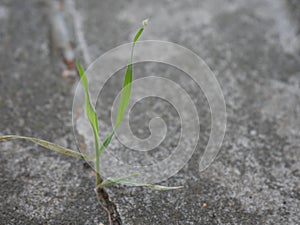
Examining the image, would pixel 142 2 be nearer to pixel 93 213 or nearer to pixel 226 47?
pixel 226 47

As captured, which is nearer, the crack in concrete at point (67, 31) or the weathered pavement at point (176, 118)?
the weathered pavement at point (176, 118)

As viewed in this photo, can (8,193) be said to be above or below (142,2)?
below

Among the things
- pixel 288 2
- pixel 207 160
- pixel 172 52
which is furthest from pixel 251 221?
pixel 288 2

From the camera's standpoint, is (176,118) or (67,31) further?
(67,31)

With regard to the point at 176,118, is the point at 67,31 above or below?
above

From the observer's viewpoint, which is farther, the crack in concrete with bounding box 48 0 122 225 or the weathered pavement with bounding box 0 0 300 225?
the crack in concrete with bounding box 48 0 122 225

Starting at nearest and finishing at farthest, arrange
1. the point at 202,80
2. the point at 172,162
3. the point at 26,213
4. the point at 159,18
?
1. the point at 26,213
2. the point at 172,162
3. the point at 202,80
4. the point at 159,18

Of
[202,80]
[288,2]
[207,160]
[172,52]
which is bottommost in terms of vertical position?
[207,160]

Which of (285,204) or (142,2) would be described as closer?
(285,204)
